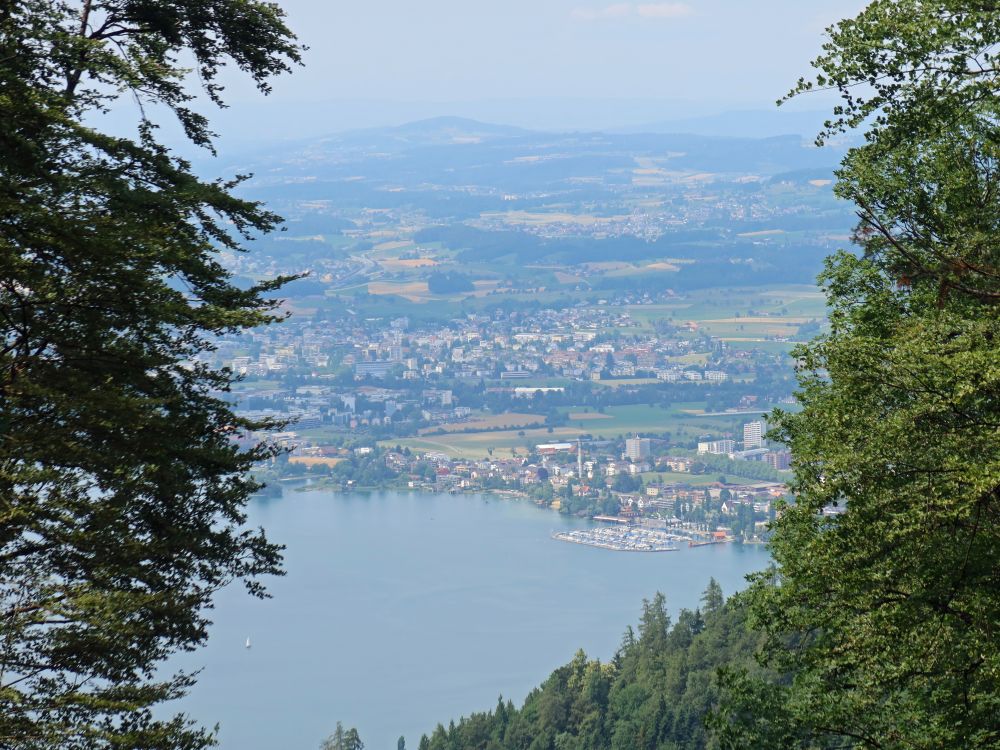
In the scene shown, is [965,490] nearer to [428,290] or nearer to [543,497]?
[543,497]

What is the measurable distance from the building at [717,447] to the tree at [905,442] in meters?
53.8

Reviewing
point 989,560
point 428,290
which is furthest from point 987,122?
point 428,290

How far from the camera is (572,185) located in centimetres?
15850

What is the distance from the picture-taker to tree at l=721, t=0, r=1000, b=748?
16.4 feet

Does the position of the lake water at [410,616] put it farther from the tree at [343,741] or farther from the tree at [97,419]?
the tree at [97,419]

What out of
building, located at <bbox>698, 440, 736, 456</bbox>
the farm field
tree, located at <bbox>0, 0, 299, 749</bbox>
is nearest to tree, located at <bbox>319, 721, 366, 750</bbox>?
tree, located at <bbox>0, 0, 299, 749</bbox>

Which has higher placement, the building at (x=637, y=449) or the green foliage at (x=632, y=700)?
the building at (x=637, y=449)

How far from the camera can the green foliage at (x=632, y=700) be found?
19250mm

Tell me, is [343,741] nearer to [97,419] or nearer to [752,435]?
[97,419]

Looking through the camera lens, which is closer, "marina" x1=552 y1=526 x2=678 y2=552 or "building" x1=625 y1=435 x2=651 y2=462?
"marina" x1=552 y1=526 x2=678 y2=552

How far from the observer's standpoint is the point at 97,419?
5000 mm

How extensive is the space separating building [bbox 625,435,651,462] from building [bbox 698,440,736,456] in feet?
7.85

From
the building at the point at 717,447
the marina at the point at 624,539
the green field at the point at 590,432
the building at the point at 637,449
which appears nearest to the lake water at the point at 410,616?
the marina at the point at 624,539

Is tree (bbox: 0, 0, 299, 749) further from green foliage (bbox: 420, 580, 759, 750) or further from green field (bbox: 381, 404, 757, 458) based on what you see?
green field (bbox: 381, 404, 757, 458)
